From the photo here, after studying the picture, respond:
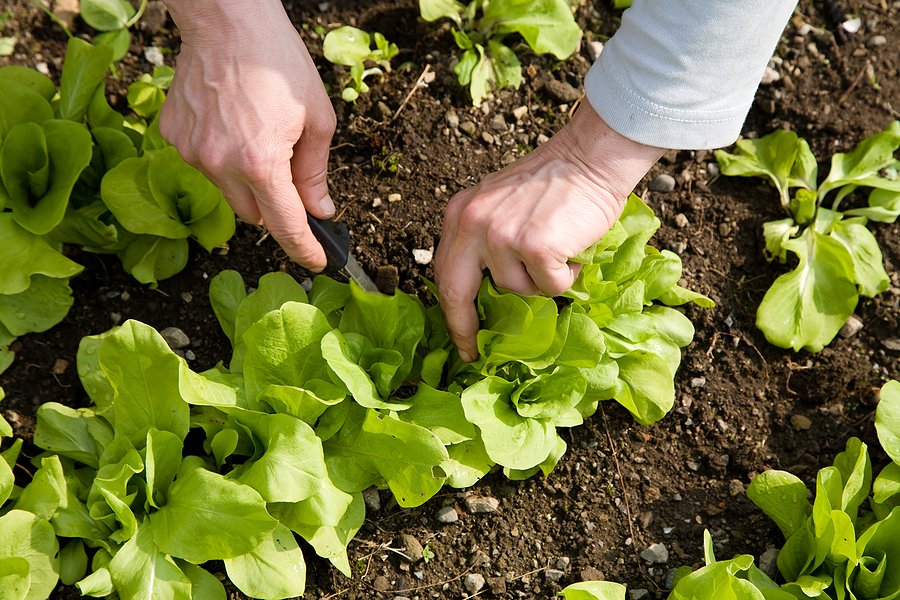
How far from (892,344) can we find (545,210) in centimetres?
137

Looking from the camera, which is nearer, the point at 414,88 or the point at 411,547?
the point at 411,547

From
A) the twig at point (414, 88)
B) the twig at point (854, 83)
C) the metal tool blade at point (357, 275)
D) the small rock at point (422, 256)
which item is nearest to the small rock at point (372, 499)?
the metal tool blade at point (357, 275)

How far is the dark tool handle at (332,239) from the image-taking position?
1838 millimetres

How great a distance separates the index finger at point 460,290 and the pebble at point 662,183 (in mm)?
896

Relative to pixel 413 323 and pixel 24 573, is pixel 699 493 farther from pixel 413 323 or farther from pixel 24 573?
pixel 24 573

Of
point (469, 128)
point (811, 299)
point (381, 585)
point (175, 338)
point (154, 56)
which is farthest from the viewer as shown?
point (154, 56)

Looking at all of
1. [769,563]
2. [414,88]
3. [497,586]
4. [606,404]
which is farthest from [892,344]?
[414,88]

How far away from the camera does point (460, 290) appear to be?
1736 millimetres

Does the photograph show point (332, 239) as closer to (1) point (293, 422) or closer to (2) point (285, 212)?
(2) point (285, 212)

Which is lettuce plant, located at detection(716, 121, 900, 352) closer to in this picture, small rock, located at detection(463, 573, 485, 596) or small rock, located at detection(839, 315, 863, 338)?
small rock, located at detection(839, 315, 863, 338)

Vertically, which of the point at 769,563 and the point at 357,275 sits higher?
the point at 357,275

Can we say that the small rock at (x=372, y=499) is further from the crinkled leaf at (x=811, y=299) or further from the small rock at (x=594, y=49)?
the small rock at (x=594, y=49)

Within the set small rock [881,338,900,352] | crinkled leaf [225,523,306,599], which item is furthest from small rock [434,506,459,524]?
small rock [881,338,900,352]

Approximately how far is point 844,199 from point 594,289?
1108mm
